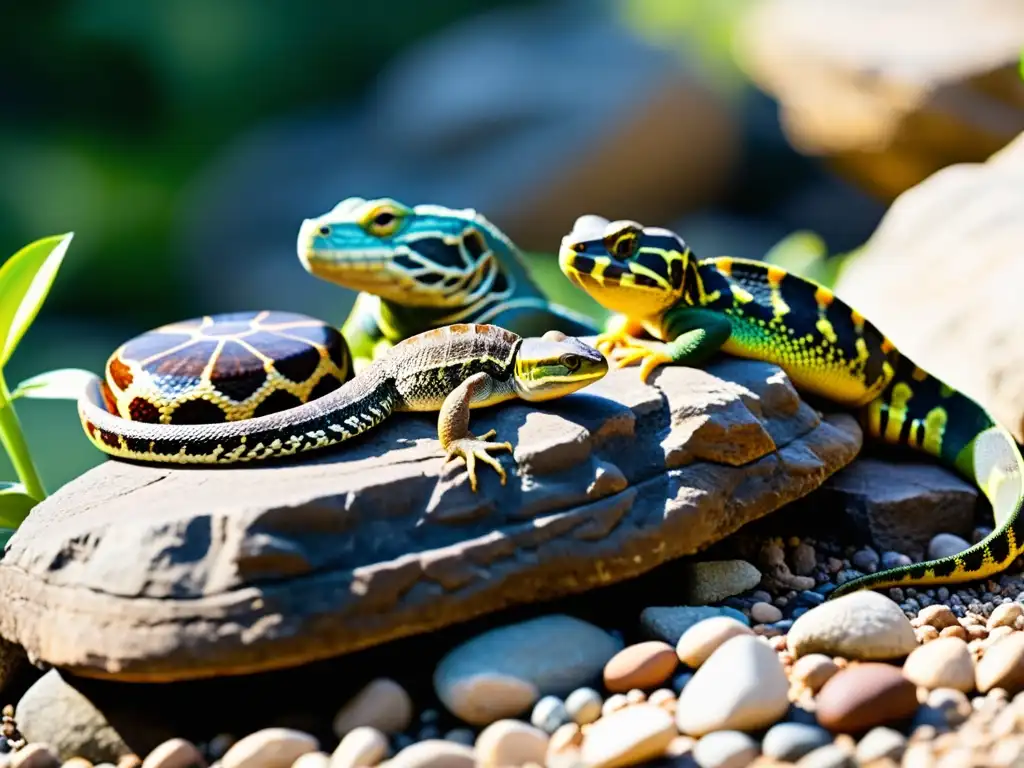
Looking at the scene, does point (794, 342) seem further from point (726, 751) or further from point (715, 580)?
point (726, 751)

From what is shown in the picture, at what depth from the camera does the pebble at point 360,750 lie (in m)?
2.20

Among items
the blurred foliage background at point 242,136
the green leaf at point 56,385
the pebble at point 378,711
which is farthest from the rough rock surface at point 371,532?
the blurred foliage background at point 242,136

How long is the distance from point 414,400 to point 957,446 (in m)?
1.72

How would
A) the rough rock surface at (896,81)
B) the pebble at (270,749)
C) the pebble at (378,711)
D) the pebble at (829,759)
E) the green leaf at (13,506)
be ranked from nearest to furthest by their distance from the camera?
the pebble at (829,759)
the pebble at (270,749)
the pebble at (378,711)
the green leaf at (13,506)
the rough rock surface at (896,81)

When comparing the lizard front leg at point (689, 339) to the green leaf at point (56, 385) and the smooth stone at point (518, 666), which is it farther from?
the green leaf at point (56, 385)

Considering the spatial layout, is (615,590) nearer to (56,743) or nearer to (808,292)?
(808,292)

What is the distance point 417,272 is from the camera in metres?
3.46

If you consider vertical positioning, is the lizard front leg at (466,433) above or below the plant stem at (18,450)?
above

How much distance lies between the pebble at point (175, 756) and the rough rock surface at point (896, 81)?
17.0 ft

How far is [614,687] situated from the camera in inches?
95.3

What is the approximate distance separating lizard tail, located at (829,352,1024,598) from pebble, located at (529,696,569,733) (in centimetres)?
102

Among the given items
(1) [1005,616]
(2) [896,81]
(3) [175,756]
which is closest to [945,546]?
(1) [1005,616]

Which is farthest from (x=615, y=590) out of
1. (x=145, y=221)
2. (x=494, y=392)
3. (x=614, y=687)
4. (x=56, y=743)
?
(x=145, y=221)

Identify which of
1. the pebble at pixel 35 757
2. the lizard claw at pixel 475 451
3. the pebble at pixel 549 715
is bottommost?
the pebble at pixel 35 757
